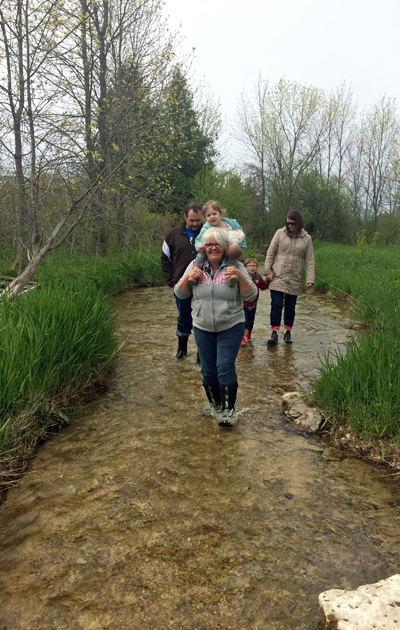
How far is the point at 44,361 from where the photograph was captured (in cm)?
349

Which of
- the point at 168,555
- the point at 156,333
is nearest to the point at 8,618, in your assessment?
the point at 168,555

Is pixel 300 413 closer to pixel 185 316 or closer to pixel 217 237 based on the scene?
pixel 217 237

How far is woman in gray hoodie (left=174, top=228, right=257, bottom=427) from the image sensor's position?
3.25 metres

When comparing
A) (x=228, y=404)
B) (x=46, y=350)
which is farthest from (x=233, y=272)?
(x=46, y=350)

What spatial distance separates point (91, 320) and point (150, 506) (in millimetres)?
2326

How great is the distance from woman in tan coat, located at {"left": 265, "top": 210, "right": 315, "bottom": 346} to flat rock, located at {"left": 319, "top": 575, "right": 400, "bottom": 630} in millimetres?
4533

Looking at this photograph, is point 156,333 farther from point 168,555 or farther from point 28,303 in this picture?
A: point 168,555

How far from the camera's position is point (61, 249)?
10.7 m

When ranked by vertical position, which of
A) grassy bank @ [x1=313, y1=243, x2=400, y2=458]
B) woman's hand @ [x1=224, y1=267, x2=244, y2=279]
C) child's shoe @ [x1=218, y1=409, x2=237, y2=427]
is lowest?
child's shoe @ [x1=218, y1=409, x2=237, y2=427]

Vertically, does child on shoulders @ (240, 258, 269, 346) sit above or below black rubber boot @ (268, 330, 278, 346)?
above

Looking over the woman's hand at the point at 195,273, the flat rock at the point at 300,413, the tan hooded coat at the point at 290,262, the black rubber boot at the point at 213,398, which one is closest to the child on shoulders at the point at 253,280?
the tan hooded coat at the point at 290,262

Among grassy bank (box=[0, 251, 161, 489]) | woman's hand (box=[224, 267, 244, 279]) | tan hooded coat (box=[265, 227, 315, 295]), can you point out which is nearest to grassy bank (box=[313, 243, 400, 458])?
woman's hand (box=[224, 267, 244, 279])

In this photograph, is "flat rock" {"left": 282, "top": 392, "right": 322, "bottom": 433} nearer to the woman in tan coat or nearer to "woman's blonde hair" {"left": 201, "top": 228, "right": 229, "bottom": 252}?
"woman's blonde hair" {"left": 201, "top": 228, "right": 229, "bottom": 252}

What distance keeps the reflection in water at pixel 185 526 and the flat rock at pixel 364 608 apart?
0.17 m
